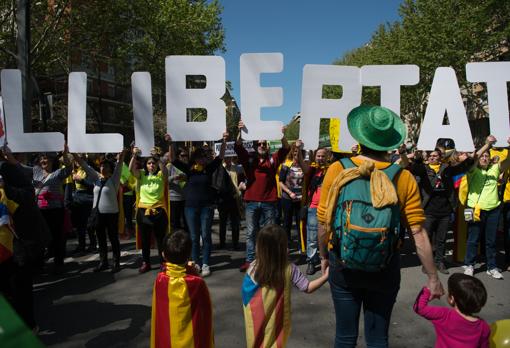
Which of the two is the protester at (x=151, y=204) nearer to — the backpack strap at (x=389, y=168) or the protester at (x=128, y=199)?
the protester at (x=128, y=199)

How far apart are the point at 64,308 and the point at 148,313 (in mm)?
1091

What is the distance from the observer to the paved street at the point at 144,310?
3811 mm

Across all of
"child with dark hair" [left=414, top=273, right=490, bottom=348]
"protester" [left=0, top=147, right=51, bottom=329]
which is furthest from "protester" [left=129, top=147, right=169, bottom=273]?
"child with dark hair" [left=414, top=273, right=490, bottom=348]

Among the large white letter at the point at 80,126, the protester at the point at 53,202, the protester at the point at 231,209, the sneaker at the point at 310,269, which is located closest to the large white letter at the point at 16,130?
the large white letter at the point at 80,126

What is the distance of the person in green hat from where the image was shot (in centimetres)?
232

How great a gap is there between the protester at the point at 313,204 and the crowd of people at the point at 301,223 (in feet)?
0.06

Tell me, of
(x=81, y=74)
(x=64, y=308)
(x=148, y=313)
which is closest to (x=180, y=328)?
(x=148, y=313)

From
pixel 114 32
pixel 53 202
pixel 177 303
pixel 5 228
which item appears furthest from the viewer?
Answer: pixel 114 32

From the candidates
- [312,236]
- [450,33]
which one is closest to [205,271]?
[312,236]

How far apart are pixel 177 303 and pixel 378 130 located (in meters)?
1.78

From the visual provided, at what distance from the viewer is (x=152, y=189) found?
611 cm

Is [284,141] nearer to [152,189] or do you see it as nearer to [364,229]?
[152,189]

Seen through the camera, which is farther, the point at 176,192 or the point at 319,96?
the point at 176,192

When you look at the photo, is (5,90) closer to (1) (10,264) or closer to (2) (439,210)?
(1) (10,264)
